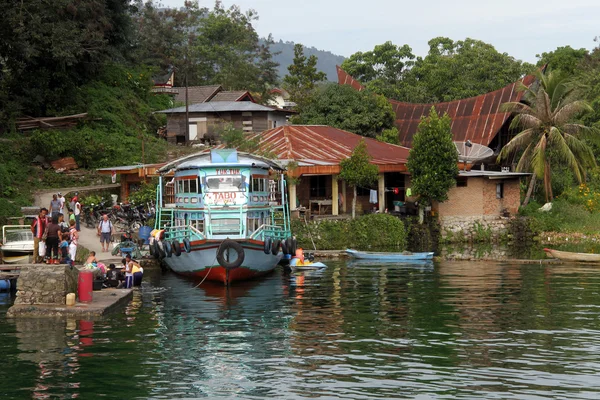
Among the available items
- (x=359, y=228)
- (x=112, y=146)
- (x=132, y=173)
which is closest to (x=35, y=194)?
(x=132, y=173)

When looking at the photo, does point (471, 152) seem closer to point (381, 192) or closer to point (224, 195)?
point (381, 192)

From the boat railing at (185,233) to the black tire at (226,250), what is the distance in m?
1.07

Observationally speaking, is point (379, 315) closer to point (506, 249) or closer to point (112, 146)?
point (506, 249)

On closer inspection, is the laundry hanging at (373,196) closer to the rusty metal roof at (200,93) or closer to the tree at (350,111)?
the tree at (350,111)

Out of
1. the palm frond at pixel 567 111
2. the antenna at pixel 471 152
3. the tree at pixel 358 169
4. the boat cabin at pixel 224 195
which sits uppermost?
the palm frond at pixel 567 111

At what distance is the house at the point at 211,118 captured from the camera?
2630 inches

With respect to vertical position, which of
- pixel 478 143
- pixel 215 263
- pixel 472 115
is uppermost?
pixel 472 115

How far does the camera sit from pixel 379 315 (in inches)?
1037

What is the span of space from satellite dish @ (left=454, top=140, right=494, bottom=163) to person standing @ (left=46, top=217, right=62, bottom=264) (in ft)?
97.9

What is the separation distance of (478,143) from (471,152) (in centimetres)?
580

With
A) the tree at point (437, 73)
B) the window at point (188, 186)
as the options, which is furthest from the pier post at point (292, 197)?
the tree at point (437, 73)

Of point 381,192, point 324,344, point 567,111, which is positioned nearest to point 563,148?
point 567,111

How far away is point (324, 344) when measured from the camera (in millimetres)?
21984

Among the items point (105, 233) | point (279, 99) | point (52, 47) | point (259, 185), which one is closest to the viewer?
point (259, 185)
